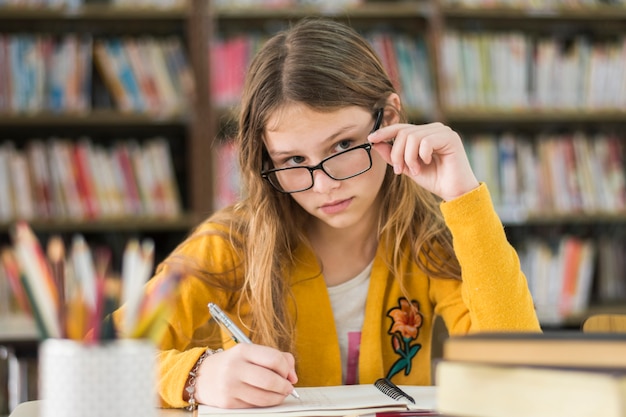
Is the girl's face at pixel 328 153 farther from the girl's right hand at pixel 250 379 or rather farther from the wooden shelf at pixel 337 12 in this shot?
the wooden shelf at pixel 337 12

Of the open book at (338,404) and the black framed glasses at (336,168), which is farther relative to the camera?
the black framed glasses at (336,168)

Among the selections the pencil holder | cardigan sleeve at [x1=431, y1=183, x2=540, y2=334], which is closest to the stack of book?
the pencil holder

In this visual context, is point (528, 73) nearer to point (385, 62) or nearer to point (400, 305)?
point (385, 62)

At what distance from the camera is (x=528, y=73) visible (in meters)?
3.04

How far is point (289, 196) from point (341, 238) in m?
0.12

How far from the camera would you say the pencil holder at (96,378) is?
64 centimetres

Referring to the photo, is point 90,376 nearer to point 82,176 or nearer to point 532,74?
point 82,176

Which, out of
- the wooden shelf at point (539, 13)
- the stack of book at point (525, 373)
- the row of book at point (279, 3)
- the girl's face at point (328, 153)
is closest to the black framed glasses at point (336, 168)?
the girl's face at point (328, 153)

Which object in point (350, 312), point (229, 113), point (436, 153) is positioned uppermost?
point (229, 113)

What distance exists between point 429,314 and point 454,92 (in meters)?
1.71

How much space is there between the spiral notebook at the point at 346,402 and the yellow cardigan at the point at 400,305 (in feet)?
0.52

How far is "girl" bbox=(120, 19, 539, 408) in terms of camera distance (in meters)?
1.16

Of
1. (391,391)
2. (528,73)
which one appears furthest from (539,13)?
(391,391)

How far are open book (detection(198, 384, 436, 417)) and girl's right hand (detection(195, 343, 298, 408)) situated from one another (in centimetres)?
1
